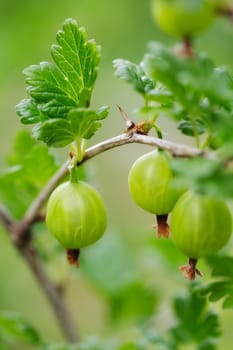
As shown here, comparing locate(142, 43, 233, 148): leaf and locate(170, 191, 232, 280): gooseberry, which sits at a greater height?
locate(142, 43, 233, 148): leaf

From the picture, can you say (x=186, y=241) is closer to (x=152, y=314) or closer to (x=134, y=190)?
(x=134, y=190)

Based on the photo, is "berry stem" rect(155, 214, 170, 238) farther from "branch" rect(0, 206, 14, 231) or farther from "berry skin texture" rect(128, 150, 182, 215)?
"branch" rect(0, 206, 14, 231)

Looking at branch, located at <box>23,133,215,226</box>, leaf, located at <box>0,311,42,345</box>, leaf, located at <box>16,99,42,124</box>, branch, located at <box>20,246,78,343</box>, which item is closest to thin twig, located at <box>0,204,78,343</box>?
branch, located at <box>20,246,78,343</box>

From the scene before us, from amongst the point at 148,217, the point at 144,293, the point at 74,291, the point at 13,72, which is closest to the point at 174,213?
the point at 144,293

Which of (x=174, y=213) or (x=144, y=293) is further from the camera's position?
(x=144, y=293)

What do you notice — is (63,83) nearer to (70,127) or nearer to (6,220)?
(70,127)

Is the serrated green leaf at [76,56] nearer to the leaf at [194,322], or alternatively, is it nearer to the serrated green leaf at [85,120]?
the serrated green leaf at [85,120]
